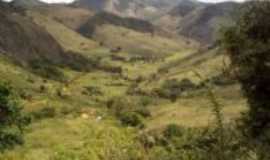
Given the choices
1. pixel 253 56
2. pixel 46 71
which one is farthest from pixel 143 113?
pixel 46 71

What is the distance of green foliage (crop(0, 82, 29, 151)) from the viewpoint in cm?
4881

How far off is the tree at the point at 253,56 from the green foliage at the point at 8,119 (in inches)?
878

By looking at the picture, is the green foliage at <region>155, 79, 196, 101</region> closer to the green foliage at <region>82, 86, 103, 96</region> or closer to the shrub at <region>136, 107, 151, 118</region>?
the green foliage at <region>82, 86, 103, 96</region>

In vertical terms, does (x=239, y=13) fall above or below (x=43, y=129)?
above

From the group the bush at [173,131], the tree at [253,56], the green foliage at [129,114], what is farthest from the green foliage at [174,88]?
the tree at [253,56]

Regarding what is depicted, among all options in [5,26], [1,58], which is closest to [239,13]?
[1,58]

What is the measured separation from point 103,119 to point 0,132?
3213cm

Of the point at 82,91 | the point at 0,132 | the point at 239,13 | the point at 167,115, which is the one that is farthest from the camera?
the point at 82,91

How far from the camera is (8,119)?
51656 millimetres

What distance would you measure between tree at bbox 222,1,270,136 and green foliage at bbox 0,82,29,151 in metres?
22.3

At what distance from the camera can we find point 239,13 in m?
40.1

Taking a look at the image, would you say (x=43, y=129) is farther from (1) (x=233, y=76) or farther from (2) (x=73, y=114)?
(1) (x=233, y=76)

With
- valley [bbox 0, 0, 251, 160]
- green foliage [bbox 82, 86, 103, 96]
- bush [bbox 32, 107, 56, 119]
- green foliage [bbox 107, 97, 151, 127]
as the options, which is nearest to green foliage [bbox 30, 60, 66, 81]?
valley [bbox 0, 0, 251, 160]

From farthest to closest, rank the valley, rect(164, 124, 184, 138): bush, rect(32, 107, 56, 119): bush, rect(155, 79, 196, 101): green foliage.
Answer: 1. rect(155, 79, 196, 101): green foliage
2. rect(32, 107, 56, 119): bush
3. rect(164, 124, 184, 138): bush
4. the valley
